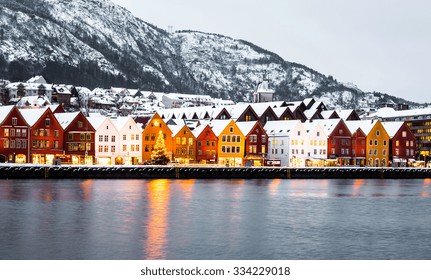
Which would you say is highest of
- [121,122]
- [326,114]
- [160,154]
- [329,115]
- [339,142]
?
[326,114]

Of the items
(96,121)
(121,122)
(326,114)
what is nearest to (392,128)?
(326,114)

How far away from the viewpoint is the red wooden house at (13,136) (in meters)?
107

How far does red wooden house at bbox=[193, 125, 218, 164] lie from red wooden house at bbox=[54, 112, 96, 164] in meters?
19.2

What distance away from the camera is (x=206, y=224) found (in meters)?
45.2

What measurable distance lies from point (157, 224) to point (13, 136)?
70.0 m

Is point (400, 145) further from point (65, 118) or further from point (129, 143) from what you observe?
point (65, 118)

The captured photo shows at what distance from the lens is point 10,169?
91875 mm

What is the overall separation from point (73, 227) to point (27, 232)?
11.4 ft

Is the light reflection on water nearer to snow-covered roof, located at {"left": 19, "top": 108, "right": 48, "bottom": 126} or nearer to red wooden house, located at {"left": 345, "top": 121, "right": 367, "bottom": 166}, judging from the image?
snow-covered roof, located at {"left": 19, "top": 108, "right": 48, "bottom": 126}

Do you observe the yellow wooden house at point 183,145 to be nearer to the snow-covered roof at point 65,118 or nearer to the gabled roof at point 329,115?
the snow-covered roof at point 65,118

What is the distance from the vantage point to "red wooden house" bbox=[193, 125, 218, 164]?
124 m
